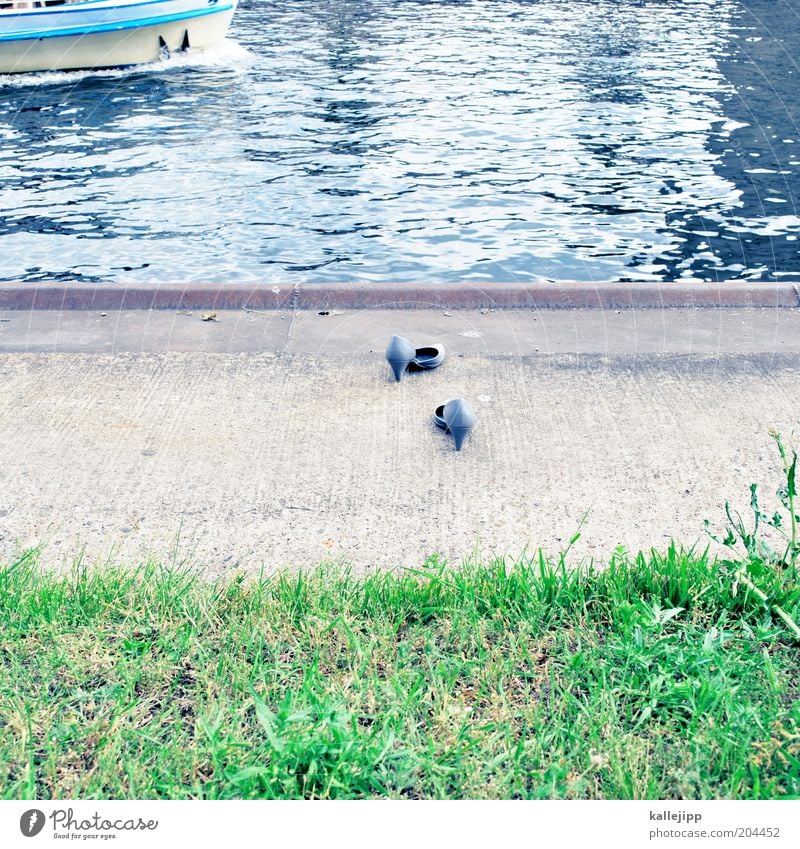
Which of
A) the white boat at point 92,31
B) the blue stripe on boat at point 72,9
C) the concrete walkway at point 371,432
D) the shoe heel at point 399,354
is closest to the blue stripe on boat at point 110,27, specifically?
the white boat at point 92,31

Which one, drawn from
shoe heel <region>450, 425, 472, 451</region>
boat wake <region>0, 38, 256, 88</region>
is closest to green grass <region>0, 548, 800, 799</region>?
shoe heel <region>450, 425, 472, 451</region>

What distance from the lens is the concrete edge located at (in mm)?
5395

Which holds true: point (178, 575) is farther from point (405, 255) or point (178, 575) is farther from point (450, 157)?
point (450, 157)

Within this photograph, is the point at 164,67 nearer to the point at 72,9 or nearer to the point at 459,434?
the point at 72,9

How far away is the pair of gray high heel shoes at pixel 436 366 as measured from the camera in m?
3.88

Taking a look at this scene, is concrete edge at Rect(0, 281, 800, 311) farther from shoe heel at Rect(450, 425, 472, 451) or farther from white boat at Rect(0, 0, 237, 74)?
white boat at Rect(0, 0, 237, 74)

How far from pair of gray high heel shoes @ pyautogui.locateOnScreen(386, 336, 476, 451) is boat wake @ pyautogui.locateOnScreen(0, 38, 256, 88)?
1530cm

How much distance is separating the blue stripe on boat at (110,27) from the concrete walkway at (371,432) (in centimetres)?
1556

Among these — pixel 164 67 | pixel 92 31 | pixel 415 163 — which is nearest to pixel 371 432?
pixel 415 163

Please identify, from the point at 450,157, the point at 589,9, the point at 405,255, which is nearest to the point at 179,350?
the point at 405,255

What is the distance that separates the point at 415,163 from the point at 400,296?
654cm

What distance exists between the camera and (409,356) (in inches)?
177
